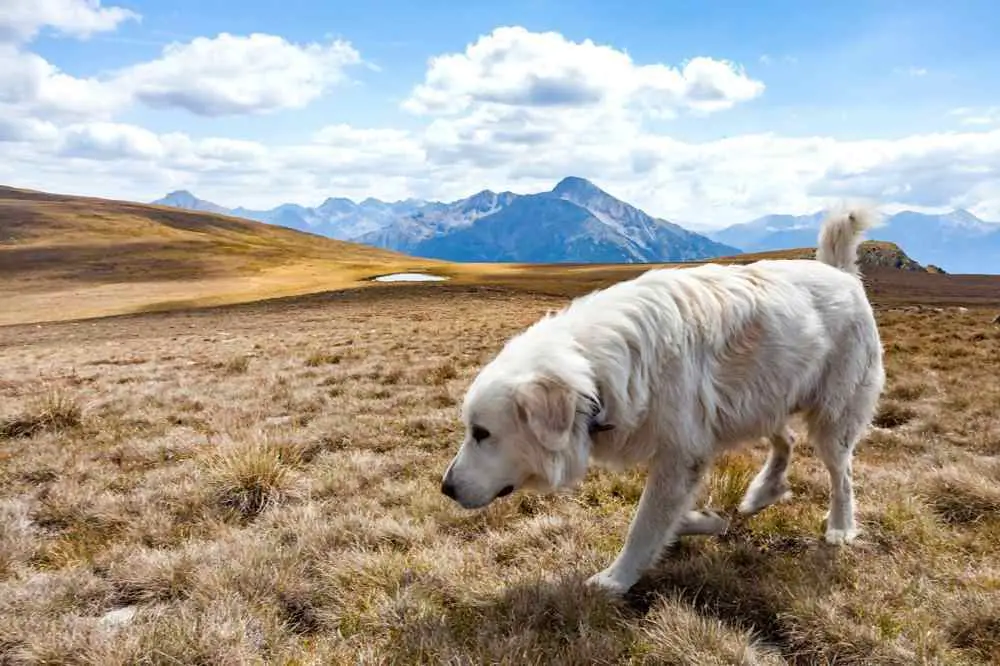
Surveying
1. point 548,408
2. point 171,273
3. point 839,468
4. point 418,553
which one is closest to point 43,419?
point 418,553

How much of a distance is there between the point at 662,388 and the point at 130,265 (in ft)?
363

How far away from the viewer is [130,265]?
9781 cm

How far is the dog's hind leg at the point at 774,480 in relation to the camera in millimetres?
5516

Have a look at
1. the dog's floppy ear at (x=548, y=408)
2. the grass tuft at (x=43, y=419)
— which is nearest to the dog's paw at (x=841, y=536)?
the dog's floppy ear at (x=548, y=408)

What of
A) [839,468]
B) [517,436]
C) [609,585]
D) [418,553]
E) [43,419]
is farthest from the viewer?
[43,419]

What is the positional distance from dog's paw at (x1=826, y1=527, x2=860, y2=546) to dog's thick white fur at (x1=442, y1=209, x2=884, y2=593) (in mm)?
14

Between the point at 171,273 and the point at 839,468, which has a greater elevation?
the point at 839,468

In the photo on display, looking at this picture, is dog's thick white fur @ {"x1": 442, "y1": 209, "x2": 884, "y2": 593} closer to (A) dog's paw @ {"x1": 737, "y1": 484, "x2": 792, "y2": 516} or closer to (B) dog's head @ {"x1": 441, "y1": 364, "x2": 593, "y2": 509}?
(B) dog's head @ {"x1": 441, "y1": 364, "x2": 593, "y2": 509}

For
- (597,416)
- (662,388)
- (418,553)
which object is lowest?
(418,553)

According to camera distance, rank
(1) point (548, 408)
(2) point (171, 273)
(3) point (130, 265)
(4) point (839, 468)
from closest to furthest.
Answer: (1) point (548, 408)
(4) point (839, 468)
(2) point (171, 273)
(3) point (130, 265)

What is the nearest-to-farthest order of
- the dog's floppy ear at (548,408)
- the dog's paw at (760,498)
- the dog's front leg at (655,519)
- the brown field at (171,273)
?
the dog's floppy ear at (548,408) < the dog's front leg at (655,519) < the dog's paw at (760,498) < the brown field at (171,273)

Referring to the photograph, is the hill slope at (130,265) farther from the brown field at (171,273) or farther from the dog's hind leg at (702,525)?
the dog's hind leg at (702,525)

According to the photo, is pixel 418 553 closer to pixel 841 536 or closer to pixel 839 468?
pixel 841 536

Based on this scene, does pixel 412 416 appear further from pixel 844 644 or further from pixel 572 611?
pixel 844 644
